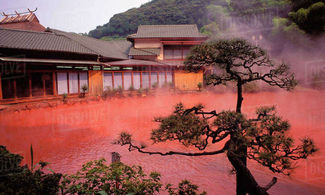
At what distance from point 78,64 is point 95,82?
7.09 ft

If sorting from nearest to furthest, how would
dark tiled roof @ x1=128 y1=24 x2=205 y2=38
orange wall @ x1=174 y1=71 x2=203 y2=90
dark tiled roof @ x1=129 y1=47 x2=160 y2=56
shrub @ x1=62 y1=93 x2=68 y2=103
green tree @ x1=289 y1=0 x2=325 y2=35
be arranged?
shrub @ x1=62 y1=93 x2=68 y2=103
green tree @ x1=289 y1=0 x2=325 y2=35
orange wall @ x1=174 y1=71 x2=203 y2=90
dark tiled roof @ x1=129 y1=47 x2=160 y2=56
dark tiled roof @ x1=128 y1=24 x2=205 y2=38

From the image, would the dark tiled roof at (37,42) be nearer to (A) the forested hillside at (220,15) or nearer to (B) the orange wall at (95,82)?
(B) the orange wall at (95,82)

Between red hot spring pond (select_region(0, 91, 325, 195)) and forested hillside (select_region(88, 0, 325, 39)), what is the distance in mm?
7798

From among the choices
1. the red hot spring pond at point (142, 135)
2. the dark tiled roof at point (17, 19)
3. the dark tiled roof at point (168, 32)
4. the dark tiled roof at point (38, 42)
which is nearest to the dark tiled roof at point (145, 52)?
the dark tiled roof at point (168, 32)

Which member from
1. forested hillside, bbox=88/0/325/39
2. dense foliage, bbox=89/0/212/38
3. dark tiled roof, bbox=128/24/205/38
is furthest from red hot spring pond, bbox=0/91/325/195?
dense foliage, bbox=89/0/212/38

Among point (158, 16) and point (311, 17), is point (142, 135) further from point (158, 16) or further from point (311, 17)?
point (158, 16)

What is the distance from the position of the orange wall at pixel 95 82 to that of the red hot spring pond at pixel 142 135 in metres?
1.89

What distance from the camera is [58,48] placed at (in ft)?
49.0

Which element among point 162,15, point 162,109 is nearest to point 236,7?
point 162,15

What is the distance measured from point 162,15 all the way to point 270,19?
112ft

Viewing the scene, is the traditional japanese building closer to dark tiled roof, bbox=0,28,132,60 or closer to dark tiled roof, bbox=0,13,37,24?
dark tiled roof, bbox=0,28,132,60

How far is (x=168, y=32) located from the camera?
24.3 meters

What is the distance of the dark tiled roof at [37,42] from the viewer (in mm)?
13250

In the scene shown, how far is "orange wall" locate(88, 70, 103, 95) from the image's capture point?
17.1m
